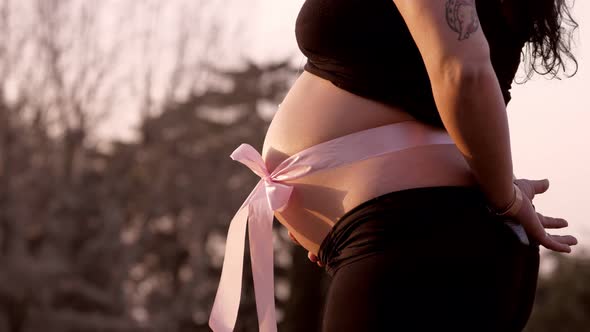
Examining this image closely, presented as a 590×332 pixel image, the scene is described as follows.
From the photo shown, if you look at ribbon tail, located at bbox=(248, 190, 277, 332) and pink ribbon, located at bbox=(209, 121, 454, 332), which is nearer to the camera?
pink ribbon, located at bbox=(209, 121, 454, 332)

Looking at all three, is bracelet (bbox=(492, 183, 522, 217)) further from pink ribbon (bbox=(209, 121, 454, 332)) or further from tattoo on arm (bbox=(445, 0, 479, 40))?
tattoo on arm (bbox=(445, 0, 479, 40))

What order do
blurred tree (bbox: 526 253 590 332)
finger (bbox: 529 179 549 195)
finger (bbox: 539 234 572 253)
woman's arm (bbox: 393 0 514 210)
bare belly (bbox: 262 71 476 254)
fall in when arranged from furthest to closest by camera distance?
blurred tree (bbox: 526 253 590 332), finger (bbox: 529 179 549 195), finger (bbox: 539 234 572 253), bare belly (bbox: 262 71 476 254), woman's arm (bbox: 393 0 514 210)

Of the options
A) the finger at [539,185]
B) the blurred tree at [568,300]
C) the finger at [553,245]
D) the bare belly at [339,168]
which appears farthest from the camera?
the blurred tree at [568,300]

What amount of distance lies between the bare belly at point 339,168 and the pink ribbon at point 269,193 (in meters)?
0.01

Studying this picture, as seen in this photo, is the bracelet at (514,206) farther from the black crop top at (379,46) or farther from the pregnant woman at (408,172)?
the black crop top at (379,46)

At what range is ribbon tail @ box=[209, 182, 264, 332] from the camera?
192cm

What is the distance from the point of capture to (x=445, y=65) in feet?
4.92

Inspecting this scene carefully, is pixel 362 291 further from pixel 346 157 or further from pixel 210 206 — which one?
pixel 210 206

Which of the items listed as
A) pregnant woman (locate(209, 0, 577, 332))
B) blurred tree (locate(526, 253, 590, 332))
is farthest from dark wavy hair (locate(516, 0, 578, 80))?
blurred tree (locate(526, 253, 590, 332))

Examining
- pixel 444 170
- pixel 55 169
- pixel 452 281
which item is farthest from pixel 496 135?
pixel 55 169

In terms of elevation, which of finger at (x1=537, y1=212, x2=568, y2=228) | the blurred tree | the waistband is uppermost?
the waistband

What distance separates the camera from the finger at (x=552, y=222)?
1848 mm

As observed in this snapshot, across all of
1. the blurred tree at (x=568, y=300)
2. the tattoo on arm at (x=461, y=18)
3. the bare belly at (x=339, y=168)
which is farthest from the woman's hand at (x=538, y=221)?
the blurred tree at (x=568, y=300)

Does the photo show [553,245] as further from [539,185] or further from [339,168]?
[339,168]
